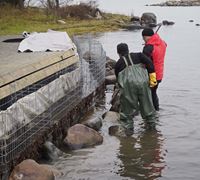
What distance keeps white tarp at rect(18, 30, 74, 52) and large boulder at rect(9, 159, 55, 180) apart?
599cm

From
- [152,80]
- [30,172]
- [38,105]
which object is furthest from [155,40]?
[30,172]

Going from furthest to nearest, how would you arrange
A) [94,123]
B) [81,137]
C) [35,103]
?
[94,123], [81,137], [35,103]

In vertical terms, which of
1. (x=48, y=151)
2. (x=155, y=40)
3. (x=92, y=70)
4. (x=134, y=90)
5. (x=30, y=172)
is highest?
(x=155, y=40)

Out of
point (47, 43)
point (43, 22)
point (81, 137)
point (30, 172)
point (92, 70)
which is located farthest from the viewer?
point (43, 22)

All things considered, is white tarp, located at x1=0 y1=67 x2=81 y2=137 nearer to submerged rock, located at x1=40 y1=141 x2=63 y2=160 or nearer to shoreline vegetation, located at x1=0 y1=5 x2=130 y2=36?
submerged rock, located at x1=40 y1=141 x2=63 y2=160

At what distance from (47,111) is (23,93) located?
1.95 feet

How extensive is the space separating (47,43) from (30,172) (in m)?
6.87

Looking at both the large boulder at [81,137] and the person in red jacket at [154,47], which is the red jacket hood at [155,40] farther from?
the large boulder at [81,137]

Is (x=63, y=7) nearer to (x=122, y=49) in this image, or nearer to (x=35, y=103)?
(x=122, y=49)

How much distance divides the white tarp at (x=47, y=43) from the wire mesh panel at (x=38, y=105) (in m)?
0.74

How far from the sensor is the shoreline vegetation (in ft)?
123

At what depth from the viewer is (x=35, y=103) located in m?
9.19

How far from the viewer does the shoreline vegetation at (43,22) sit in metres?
37.5

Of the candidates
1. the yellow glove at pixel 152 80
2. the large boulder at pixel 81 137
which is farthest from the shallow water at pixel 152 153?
the yellow glove at pixel 152 80
